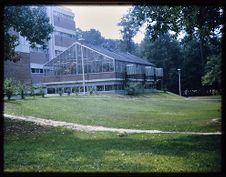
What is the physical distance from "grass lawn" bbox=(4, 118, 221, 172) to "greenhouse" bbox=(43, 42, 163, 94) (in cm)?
3500

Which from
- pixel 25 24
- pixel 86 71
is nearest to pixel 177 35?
pixel 25 24

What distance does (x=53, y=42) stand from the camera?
5950cm

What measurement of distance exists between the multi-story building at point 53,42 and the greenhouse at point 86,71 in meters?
1.56

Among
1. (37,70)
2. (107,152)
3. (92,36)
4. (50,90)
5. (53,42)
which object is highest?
(92,36)

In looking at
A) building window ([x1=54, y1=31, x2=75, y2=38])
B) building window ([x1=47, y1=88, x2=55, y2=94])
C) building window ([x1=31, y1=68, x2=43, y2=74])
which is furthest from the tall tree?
building window ([x1=47, y1=88, x2=55, y2=94])

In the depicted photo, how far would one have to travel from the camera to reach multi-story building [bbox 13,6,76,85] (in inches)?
2109

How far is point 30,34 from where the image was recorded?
1922cm

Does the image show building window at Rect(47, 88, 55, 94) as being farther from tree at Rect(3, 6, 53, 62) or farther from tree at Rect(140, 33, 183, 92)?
tree at Rect(3, 6, 53, 62)

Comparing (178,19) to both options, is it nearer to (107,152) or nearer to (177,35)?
(177,35)

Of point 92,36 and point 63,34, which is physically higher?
point 92,36

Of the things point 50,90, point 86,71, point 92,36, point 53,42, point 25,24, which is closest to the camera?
point 25,24

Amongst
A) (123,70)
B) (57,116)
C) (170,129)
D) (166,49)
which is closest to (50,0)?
(170,129)

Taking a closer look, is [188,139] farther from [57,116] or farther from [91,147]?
[57,116]

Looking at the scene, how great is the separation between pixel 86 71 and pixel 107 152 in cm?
4203
